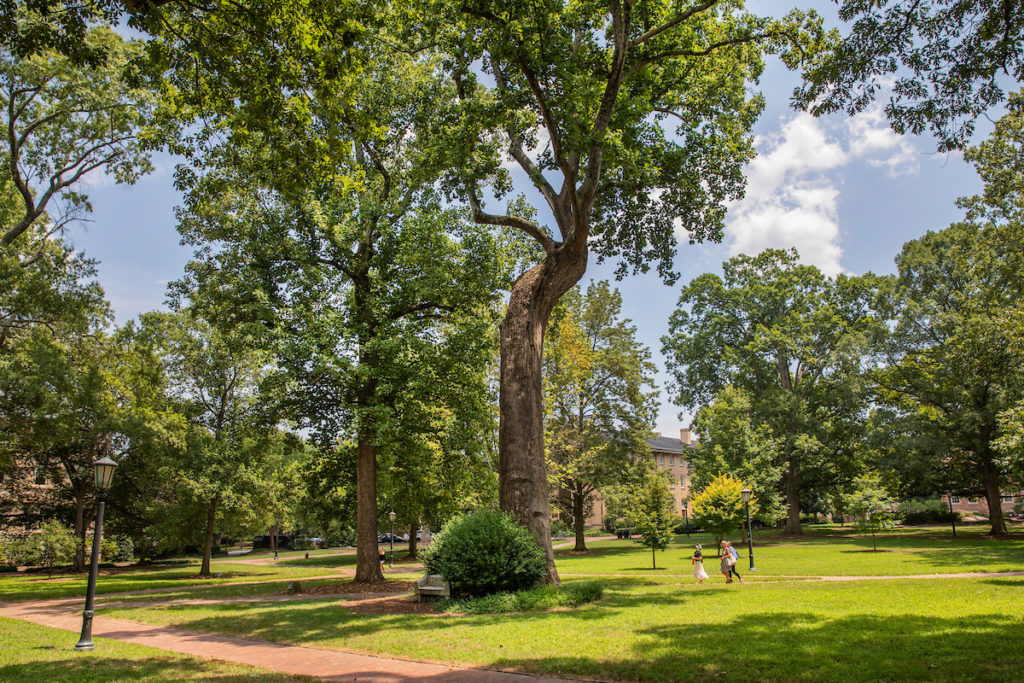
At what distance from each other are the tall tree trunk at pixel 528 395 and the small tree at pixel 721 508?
15692 mm

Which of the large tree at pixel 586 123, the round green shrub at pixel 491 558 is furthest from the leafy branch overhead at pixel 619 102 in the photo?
the round green shrub at pixel 491 558

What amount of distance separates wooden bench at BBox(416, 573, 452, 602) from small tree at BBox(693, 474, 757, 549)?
17.2 m

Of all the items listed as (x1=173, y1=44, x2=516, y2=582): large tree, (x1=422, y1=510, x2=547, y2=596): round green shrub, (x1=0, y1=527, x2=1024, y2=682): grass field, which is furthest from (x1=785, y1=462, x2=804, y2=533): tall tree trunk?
(x1=422, y1=510, x2=547, y2=596): round green shrub

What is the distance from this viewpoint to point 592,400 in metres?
37.1

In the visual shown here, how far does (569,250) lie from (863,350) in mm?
33990

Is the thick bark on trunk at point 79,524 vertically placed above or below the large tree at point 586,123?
below

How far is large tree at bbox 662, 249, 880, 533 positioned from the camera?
4066 cm

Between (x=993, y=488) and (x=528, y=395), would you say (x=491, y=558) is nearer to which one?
(x=528, y=395)

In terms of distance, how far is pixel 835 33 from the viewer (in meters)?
13.1

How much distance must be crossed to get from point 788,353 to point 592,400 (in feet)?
51.3

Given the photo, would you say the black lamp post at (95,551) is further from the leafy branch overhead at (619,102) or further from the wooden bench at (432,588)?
the leafy branch overhead at (619,102)

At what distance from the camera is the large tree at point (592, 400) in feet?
113

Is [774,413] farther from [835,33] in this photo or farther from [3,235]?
[3,235]

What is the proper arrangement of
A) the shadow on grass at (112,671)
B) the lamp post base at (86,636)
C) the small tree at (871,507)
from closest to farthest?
the shadow on grass at (112,671) < the lamp post base at (86,636) < the small tree at (871,507)
